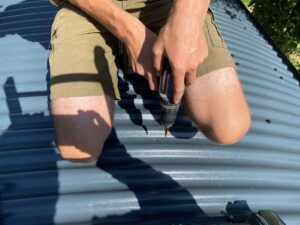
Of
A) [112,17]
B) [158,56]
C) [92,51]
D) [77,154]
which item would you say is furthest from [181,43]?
[77,154]

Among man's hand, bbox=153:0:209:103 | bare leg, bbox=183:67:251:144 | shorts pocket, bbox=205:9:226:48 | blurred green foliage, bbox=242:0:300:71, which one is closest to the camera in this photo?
man's hand, bbox=153:0:209:103

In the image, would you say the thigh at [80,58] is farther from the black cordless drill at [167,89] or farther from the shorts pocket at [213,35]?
the shorts pocket at [213,35]

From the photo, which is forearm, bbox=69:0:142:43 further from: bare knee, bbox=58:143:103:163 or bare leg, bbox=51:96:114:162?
bare knee, bbox=58:143:103:163

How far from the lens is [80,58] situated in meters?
2.20

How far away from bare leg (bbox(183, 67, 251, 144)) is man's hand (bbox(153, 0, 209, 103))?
7.7 inches

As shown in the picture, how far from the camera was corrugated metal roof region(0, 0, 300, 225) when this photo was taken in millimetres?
1924

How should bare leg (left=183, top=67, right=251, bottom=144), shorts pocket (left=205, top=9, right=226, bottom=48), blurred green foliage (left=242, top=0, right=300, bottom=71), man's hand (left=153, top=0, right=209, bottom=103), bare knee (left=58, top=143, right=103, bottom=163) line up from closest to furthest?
1. man's hand (left=153, top=0, right=209, bottom=103)
2. bare knee (left=58, top=143, right=103, bottom=163)
3. bare leg (left=183, top=67, right=251, bottom=144)
4. shorts pocket (left=205, top=9, right=226, bottom=48)
5. blurred green foliage (left=242, top=0, right=300, bottom=71)

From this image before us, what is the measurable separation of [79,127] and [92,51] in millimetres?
400

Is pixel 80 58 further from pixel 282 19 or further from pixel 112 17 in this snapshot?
pixel 282 19

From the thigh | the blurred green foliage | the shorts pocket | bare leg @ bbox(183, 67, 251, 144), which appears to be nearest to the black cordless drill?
bare leg @ bbox(183, 67, 251, 144)

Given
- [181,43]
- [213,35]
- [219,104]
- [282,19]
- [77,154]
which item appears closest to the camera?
[181,43]

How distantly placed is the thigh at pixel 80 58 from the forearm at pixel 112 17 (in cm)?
11

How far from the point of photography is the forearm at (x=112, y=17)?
2.10m

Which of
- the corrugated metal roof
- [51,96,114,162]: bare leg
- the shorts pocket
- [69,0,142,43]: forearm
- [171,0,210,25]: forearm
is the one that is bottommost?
the corrugated metal roof
